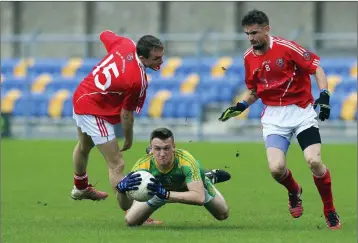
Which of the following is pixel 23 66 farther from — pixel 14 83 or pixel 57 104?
pixel 57 104

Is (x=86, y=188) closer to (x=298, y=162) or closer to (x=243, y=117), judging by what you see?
(x=298, y=162)

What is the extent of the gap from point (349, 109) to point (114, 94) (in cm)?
1388

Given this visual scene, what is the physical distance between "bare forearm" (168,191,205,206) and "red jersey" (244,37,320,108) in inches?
60.2

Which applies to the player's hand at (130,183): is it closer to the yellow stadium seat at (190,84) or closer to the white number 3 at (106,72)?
the white number 3 at (106,72)

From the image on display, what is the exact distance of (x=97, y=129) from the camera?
11828 mm

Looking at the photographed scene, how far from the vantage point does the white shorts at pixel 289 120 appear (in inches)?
443

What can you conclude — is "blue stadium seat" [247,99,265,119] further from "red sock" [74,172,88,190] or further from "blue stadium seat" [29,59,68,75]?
"red sock" [74,172,88,190]

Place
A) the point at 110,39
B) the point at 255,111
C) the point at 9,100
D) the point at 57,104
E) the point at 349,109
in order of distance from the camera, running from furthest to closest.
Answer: the point at 57,104 < the point at 9,100 < the point at 255,111 < the point at 349,109 < the point at 110,39

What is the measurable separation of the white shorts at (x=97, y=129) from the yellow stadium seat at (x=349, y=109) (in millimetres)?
13663

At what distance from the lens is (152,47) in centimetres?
1127

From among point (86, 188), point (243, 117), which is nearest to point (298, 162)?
point (243, 117)

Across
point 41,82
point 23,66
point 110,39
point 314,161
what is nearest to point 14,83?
point 23,66

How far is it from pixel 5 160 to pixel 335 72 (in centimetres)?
903

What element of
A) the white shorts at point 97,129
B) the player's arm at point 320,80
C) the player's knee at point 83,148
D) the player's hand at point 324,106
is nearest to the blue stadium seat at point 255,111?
the player's knee at point 83,148
